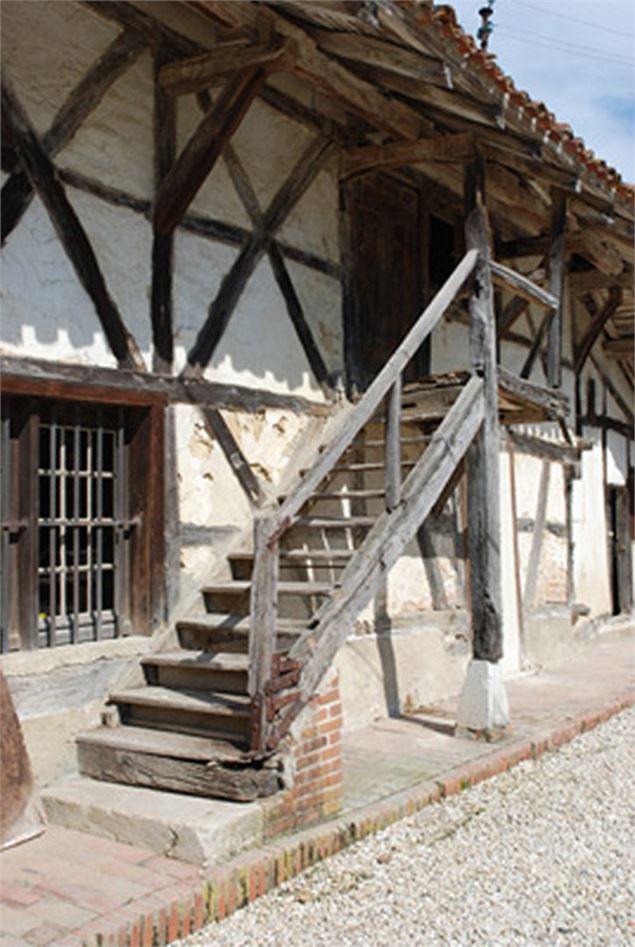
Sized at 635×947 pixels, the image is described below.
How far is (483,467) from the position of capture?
6.49m

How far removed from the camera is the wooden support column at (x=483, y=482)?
641 centimetres

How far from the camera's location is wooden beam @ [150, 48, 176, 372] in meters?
5.54

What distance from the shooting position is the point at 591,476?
11750 mm

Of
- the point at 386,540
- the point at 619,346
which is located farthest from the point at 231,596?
the point at 619,346

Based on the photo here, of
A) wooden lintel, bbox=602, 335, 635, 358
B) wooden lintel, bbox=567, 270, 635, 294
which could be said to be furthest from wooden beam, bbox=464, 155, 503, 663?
wooden lintel, bbox=602, 335, 635, 358

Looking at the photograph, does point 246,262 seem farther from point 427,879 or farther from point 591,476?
point 591,476

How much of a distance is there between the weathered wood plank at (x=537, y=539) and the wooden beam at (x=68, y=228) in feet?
18.5

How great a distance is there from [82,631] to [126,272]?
193cm

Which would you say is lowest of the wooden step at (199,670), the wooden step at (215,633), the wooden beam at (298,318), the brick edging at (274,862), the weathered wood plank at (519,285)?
the brick edging at (274,862)

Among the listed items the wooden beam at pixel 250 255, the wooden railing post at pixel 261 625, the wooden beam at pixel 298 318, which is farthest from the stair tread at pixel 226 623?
the wooden beam at pixel 298 318

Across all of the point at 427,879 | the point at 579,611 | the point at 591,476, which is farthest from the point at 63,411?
the point at 591,476

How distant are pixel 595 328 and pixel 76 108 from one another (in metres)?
7.03

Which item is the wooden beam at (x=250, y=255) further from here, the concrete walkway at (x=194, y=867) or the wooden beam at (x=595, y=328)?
the wooden beam at (x=595, y=328)

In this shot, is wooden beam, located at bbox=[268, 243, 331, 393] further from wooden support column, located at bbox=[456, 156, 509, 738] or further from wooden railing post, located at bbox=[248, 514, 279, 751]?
wooden railing post, located at bbox=[248, 514, 279, 751]
